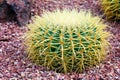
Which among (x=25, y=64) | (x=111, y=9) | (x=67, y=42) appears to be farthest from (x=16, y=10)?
(x=67, y=42)

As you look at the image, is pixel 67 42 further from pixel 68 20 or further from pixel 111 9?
pixel 111 9

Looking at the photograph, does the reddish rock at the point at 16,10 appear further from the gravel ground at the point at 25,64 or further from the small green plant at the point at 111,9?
the small green plant at the point at 111,9

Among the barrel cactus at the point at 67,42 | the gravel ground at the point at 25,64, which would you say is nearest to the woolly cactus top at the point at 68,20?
the barrel cactus at the point at 67,42

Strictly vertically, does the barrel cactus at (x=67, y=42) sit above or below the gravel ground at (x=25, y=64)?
above

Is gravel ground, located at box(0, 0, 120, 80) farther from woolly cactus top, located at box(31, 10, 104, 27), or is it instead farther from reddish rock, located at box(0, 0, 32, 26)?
woolly cactus top, located at box(31, 10, 104, 27)

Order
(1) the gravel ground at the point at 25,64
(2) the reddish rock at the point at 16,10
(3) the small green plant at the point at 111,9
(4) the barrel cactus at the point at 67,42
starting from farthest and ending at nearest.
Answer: (3) the small green plant at the point at 111,9
(2) the reddish rock at the point at 16,10
(1) the gravel ground at the point at 25,64
(4) the barrel cactus at the point at 67,42
